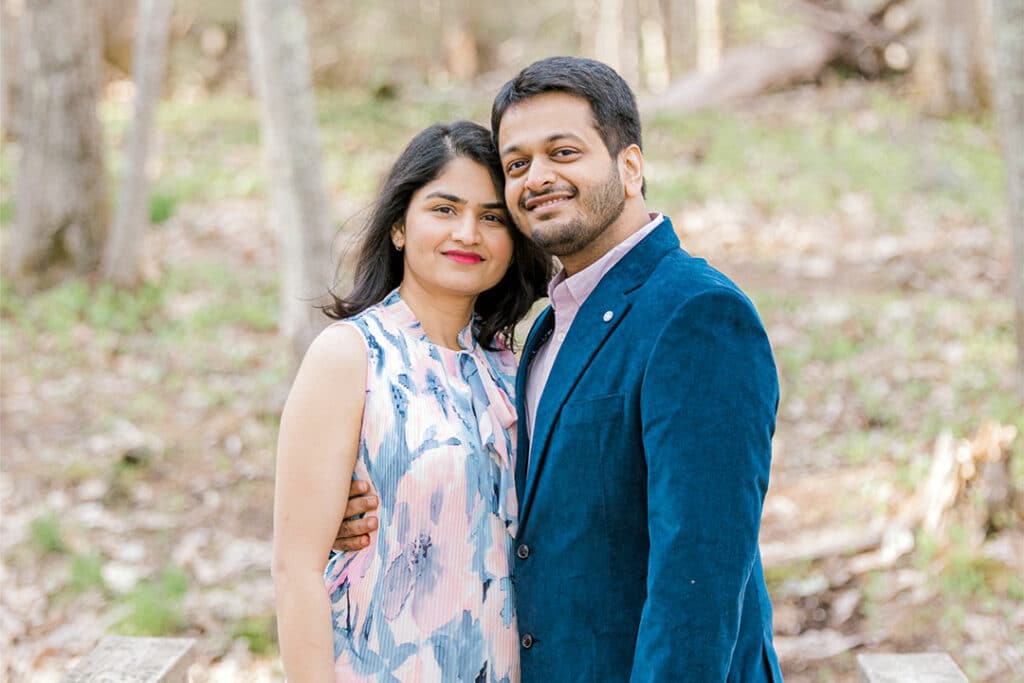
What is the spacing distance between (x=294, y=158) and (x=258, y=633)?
2714mm

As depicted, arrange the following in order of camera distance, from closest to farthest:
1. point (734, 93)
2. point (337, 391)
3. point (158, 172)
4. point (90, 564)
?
point (337, 391) < point (90, 564) < point (158, 172) < point (734, 93)

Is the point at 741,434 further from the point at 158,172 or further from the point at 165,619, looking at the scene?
the point at 158,172

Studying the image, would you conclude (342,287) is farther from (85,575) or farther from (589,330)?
(589,330)

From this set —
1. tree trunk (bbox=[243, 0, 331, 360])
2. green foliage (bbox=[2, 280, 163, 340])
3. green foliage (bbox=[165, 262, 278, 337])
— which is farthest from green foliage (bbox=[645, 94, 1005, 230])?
tree trunk (bbox=[243, 0, 331, 360])

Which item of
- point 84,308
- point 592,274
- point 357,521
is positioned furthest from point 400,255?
point 84,308

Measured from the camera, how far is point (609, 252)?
87.0 inches

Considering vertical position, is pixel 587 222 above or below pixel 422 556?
above

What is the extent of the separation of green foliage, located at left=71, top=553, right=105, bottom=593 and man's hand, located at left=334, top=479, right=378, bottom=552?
3.13 metres

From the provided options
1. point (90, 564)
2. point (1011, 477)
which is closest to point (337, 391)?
point (90, 564)

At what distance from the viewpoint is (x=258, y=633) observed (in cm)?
444

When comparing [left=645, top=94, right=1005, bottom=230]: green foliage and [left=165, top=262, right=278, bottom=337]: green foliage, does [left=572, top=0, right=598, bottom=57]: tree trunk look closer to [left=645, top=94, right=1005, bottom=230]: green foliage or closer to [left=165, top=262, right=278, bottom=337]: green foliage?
[left=645, top=94, right=1005, bottom=230]: green foliage

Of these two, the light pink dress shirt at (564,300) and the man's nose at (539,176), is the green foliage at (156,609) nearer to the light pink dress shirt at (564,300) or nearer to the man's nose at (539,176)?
the light pink dress shirt at (564,300)

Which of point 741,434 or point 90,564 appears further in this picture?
point 90,564

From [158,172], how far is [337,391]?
11.1 m
